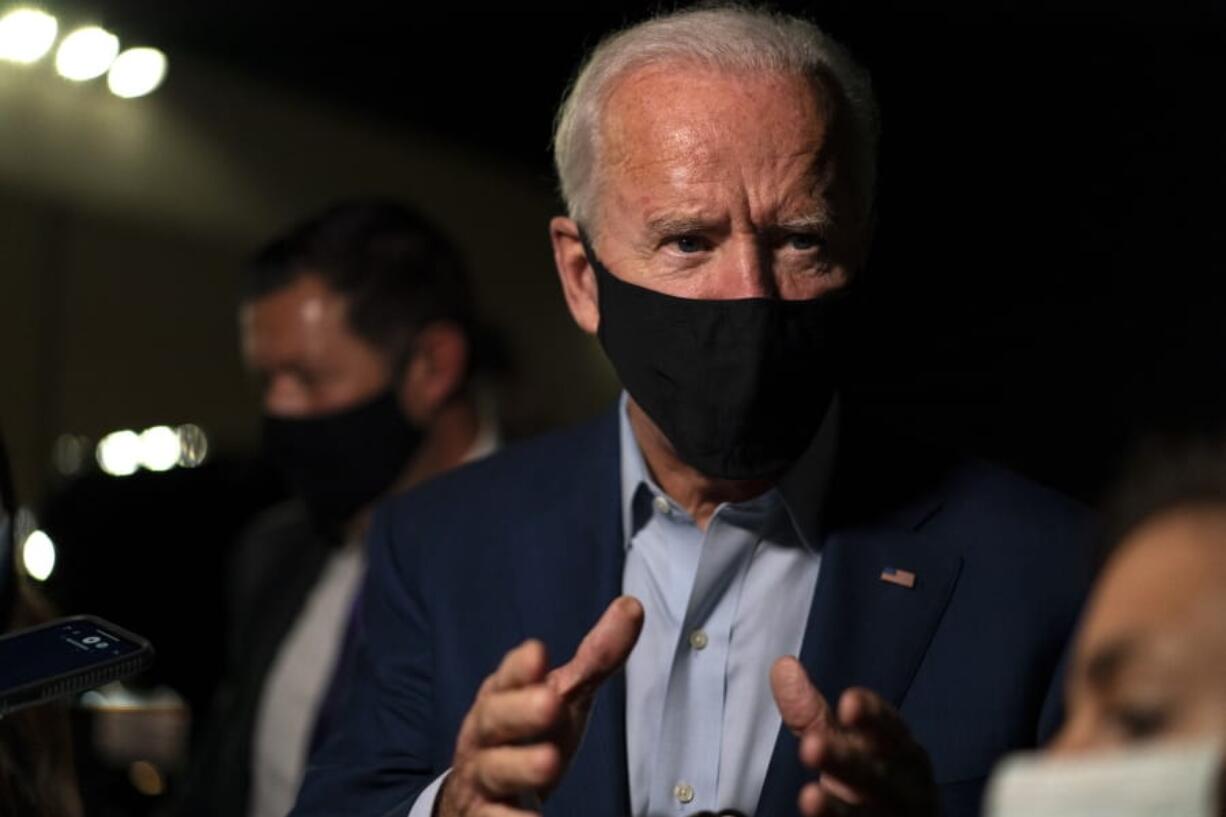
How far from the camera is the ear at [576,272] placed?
1.75 m

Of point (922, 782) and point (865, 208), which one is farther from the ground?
point (865, 208)

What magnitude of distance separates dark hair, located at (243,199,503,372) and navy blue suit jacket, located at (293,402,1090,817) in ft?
3.43

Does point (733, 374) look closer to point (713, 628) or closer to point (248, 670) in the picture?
point (713, 628)

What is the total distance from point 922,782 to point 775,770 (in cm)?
46

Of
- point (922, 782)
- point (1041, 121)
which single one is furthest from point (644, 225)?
point (1041, 121)

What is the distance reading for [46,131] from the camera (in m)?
4.27

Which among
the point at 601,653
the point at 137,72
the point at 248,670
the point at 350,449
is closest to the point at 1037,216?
the point at 350,449

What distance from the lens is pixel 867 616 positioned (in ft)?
5.22

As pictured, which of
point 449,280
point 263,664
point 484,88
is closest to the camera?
point 263,664

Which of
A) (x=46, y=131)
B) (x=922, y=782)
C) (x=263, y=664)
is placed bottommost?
(x=263, y=664)

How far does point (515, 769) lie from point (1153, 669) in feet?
1.67

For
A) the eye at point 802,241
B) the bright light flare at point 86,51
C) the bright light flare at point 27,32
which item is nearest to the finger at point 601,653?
the eye at point 802,241

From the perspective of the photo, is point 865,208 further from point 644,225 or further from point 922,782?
point 922,782

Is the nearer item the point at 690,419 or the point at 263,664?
the point at 690,419
